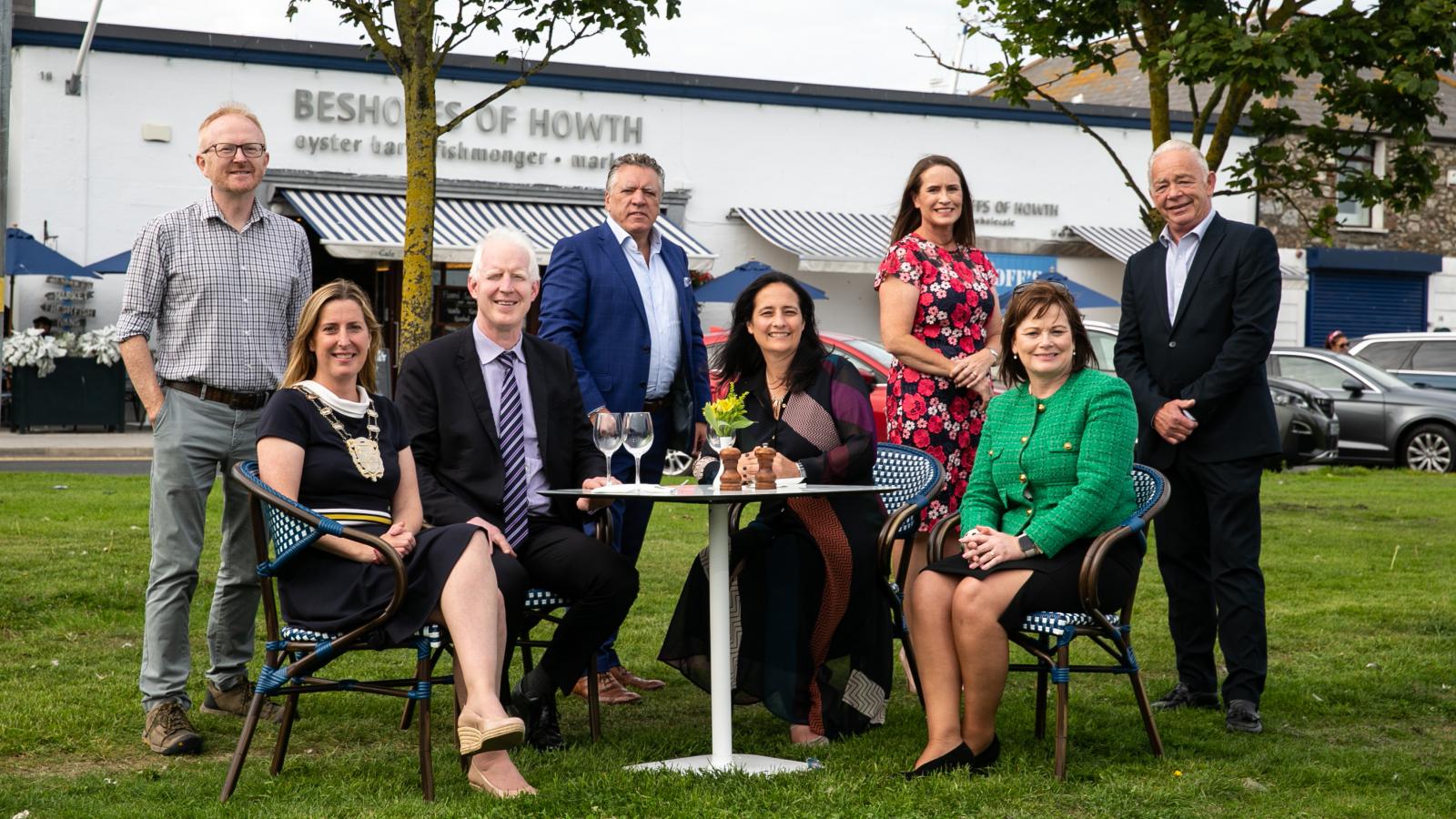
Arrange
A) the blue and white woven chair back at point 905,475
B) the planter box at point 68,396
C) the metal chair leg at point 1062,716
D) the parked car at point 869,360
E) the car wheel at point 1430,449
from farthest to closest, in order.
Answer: the planter box at point 68,396
the car wheel at point 1430,449
the parked car at point 869,360
the blue and white woven chair back at point 905,475
the metal chair leg at point 1062,716

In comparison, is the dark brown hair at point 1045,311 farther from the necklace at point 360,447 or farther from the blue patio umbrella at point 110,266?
the blue patio umbrella at point 110,266

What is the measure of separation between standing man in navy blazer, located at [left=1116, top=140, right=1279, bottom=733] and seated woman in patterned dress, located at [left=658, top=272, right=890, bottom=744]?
1122mm

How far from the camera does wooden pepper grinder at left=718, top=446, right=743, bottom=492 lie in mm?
4453

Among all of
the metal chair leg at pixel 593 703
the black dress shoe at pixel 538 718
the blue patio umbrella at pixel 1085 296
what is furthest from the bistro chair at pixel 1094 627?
the blue patio umbrella at pixel 1085 296

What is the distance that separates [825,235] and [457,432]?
59.6 ft

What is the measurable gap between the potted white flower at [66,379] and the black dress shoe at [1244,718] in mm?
15569

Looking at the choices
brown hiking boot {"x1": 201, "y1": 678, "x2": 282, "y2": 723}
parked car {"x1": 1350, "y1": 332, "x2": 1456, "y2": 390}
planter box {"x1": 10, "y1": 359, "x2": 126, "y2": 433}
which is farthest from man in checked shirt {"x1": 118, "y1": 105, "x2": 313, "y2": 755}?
parked car {"x1": 1350, "y1": 332, "x2": 1456, "y2": 390}

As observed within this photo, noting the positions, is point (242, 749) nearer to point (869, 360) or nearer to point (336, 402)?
point (336, 402)

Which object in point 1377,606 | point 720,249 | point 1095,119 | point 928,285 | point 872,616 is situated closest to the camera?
point 872,616

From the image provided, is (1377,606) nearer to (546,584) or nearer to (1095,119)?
(546,584)

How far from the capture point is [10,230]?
715 inches

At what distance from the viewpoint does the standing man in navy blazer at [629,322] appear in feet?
18.4

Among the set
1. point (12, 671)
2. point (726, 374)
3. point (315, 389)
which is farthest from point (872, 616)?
point (12, 671)

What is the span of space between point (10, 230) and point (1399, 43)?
15.9 meters
